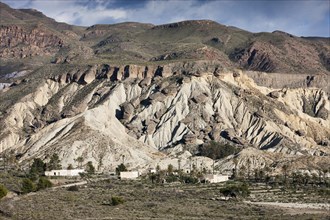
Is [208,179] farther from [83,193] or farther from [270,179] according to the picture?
[83,193]

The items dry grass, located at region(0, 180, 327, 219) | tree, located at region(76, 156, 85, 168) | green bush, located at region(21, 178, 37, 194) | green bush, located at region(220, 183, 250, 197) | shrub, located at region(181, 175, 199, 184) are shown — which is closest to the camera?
dry grass, located at region(0, 180, 327, 219)

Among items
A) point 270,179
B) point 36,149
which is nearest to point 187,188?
point 270,179

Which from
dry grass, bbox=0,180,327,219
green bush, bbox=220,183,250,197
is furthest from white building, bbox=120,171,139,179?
green bush, bbox=220,183,250,197

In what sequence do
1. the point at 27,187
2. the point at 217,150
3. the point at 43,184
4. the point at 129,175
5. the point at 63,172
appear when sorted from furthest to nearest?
the point at 217,150 < the point at 129,175 < the point at 63,172 < the point at 43,184 < the point at 27,187

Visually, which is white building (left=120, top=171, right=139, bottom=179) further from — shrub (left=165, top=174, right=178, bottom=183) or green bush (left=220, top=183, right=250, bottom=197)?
green bush (left=220, top=183, right=250, bottom=197)

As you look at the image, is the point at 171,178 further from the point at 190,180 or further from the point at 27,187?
the point at 27,187

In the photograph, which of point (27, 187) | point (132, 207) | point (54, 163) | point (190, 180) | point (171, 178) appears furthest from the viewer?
point (54, 163)

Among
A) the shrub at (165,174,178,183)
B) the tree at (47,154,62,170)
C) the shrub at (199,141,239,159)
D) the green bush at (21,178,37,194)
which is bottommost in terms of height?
the green bush at (21,178,37,194)

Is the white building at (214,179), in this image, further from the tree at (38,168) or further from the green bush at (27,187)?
the green bush at (27,187)

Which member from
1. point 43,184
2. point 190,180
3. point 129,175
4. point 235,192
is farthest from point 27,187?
point 129,175
